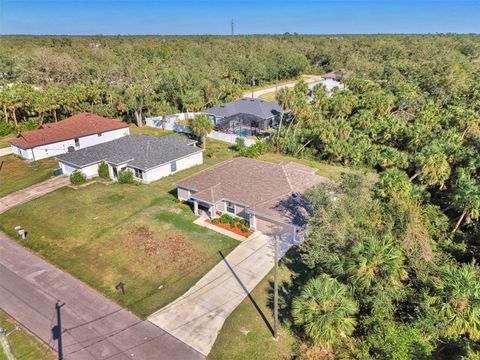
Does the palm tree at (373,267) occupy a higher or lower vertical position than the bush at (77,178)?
higher

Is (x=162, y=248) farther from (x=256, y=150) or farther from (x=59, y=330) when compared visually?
(x=256, y=150)

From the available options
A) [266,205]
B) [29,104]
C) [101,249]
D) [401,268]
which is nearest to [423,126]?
[266,205]

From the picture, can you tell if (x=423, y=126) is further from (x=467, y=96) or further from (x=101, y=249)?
(x=101, y=249)

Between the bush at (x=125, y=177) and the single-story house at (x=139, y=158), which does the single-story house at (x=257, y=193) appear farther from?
the bush at (x=125, y=177)

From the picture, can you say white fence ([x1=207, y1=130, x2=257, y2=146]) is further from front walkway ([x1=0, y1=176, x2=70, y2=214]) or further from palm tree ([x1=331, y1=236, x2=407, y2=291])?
palm tree ([x1=331, y1=236, x2=407, y2=291])

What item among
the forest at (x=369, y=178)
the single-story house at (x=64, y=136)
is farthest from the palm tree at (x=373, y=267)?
the single-story house at (x=64, y=136)

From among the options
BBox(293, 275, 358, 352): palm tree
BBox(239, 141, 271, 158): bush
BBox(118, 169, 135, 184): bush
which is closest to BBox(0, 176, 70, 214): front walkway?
BBox(118, 169, 135, 184): bush
